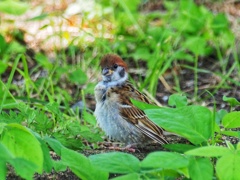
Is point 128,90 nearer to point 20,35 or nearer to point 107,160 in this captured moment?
point 107,160

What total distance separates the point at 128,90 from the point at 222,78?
1439 mm

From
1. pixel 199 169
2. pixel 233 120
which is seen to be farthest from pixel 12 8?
pixel 199 169

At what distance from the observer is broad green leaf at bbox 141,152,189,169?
2609mm

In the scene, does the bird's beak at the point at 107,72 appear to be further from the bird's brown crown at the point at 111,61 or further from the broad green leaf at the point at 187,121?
the broad green leaf at the point at 187,121

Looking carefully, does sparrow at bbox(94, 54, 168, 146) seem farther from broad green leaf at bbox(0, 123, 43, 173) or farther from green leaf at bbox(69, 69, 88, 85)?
broad green leaf at bbox(0, 123, 43, 173)

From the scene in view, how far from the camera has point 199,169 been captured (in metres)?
2.75

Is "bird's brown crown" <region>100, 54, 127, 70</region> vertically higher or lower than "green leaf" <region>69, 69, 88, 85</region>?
higher

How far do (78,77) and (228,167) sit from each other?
2823 millimetres

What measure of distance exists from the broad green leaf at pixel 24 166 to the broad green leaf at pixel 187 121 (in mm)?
583

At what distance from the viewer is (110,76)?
184 inches

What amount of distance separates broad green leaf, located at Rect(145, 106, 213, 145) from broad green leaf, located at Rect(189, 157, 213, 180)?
6.8 inches

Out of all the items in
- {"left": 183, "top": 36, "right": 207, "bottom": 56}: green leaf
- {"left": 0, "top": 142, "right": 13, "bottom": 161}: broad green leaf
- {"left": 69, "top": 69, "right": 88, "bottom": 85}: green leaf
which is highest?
{"left": 0, "top": 142, "right": 13, "bottom": 161}: broad green leaf

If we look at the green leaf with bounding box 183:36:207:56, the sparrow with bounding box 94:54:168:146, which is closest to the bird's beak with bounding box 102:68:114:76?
the sparrow with bounding box 94:54:168:146

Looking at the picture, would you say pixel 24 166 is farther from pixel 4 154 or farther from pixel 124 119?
pixel 124 119
